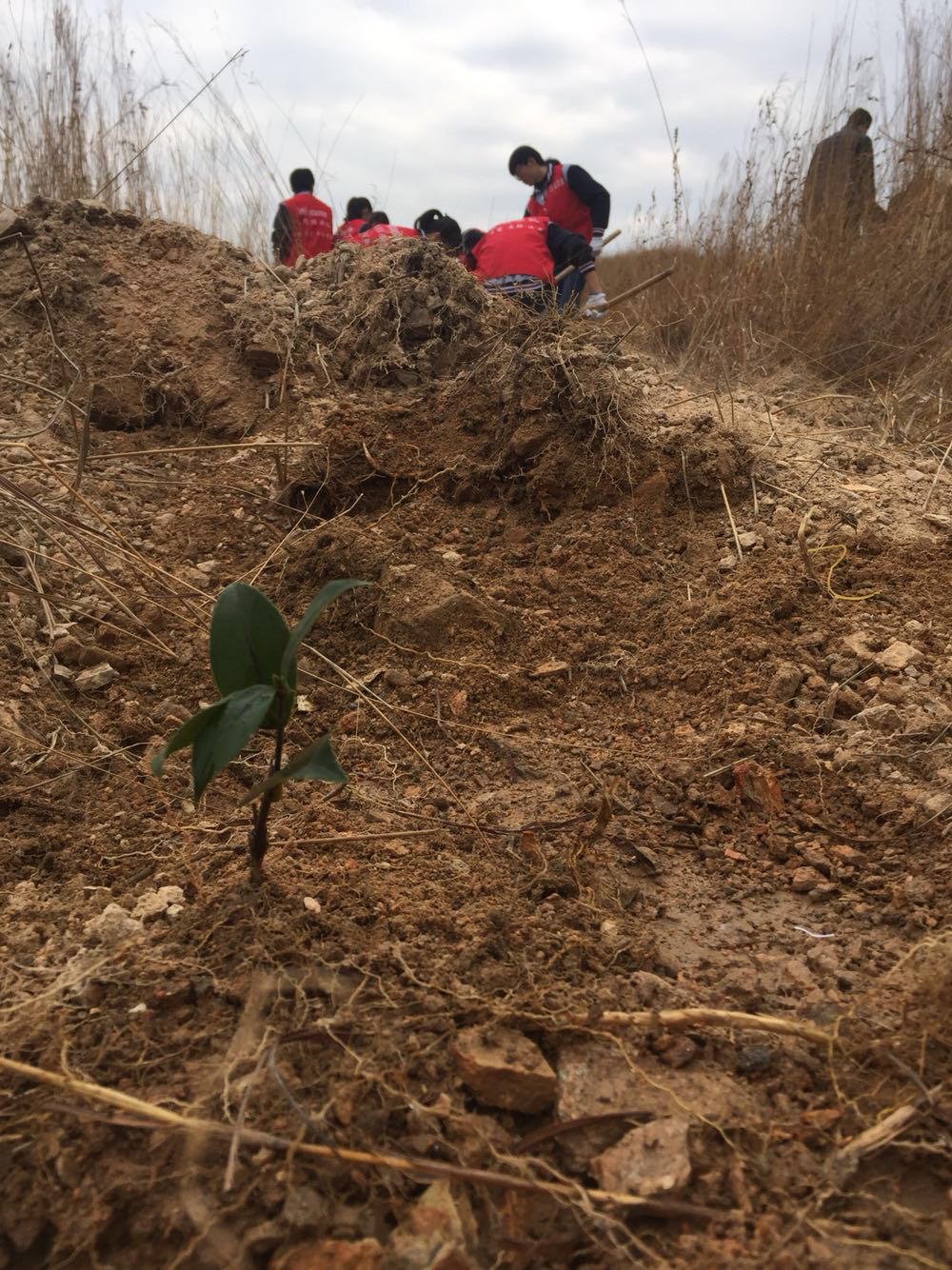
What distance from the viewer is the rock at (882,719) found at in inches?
60.0

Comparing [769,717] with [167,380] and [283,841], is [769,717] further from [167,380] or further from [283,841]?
[167,380]

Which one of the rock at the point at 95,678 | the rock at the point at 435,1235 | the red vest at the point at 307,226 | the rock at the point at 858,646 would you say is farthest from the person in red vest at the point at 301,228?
the rock at the point at 435,1235

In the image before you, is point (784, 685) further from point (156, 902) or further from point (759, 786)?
point (156, 902)

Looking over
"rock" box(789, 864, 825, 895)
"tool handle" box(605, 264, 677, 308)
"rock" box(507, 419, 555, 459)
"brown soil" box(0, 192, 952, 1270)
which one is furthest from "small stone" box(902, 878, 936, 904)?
"tool handle" box(605, 264, 677, 308)

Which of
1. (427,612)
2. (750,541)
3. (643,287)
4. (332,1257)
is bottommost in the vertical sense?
(332,1257)

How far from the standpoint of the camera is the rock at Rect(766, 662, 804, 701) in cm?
162

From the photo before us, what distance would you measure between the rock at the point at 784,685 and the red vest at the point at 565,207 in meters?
3.39

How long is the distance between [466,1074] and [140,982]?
0.38 m

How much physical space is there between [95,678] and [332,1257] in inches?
45.7

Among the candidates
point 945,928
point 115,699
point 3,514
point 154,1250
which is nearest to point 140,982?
point 154,1250

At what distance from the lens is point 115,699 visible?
64.5 inches

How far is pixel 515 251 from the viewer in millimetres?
3953

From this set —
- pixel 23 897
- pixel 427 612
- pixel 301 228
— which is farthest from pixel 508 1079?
pixel 301 228

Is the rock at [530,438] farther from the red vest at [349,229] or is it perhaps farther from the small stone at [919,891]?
the red vest at [349,229]
